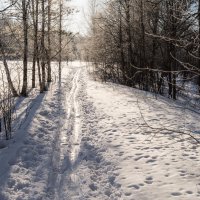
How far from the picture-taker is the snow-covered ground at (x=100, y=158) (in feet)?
18.2

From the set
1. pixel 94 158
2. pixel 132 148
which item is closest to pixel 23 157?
pixel 94 158

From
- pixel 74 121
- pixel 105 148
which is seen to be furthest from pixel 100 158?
pixel 74 121

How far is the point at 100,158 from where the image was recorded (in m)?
7.33

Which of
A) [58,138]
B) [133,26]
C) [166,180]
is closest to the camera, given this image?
[166,180]

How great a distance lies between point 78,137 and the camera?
9.00 meters

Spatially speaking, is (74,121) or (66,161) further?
(74,121)

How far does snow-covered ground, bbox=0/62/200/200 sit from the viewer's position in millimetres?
5559

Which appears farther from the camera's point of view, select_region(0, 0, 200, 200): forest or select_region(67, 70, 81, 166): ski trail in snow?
select_region(67, 70, 81, 166): ski trail in snow

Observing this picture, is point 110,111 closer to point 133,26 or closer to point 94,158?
point 94,158

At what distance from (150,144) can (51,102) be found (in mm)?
7313

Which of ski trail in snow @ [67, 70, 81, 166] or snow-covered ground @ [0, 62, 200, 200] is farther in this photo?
ski trail in snow @ [67, 70, 81, 166]

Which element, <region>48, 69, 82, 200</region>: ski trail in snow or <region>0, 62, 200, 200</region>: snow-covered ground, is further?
<region>48, 69, 82, 200</region>: ski trail in snow

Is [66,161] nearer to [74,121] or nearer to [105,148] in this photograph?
[105,148]

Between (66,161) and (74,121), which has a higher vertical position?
(74,121)
